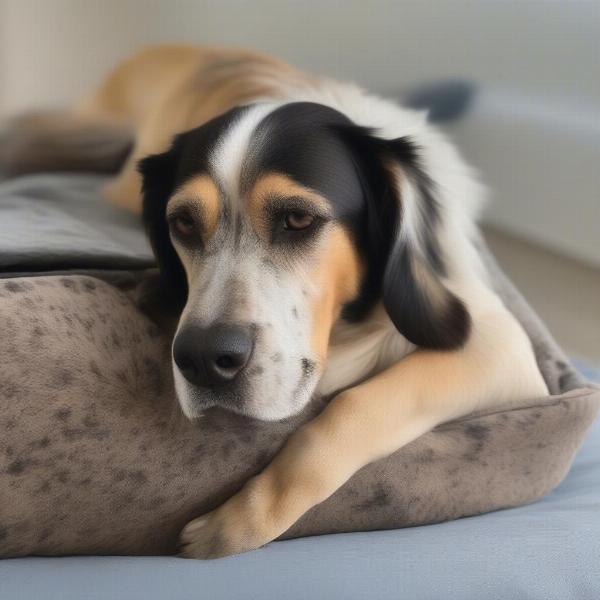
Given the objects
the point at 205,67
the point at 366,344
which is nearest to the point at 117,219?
the point at 205,67

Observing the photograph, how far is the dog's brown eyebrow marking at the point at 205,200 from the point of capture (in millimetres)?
1071

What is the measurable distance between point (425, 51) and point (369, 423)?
181 cm

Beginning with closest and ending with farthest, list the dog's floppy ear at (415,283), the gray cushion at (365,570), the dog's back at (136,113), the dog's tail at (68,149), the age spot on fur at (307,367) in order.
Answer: the gray cushion at (365,570)
the age spot on fur at (307,367)
the dog's floppy ear at (415,283)
the dog's back at (136,113)
the dog's tail at (68,149)

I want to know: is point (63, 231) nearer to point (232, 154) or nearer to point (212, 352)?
point (232, 154)

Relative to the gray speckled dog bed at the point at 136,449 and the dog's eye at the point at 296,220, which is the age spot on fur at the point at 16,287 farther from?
the dog's eye at the point at 296,220

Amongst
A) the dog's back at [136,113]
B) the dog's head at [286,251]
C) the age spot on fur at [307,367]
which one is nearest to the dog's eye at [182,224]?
the dog's head at [286,251]

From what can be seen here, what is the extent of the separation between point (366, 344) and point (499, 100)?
1.42 meters

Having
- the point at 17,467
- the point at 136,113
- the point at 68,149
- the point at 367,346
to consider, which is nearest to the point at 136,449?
the point at 17,467

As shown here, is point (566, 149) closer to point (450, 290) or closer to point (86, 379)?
point (450, 290)

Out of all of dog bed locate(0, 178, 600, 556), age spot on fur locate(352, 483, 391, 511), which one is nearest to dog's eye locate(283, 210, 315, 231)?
dog bed locate(0, 178, 600, 556)

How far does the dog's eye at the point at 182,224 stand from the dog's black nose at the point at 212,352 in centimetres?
19

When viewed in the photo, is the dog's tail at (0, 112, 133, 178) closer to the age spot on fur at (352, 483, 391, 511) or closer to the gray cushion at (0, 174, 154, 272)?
the gray cushion at (0, 174, 154, 272)

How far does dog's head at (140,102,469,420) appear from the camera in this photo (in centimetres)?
97

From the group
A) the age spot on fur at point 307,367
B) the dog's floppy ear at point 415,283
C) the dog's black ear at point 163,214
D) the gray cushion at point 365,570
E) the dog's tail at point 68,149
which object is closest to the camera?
the gray cushion at point 365,570
